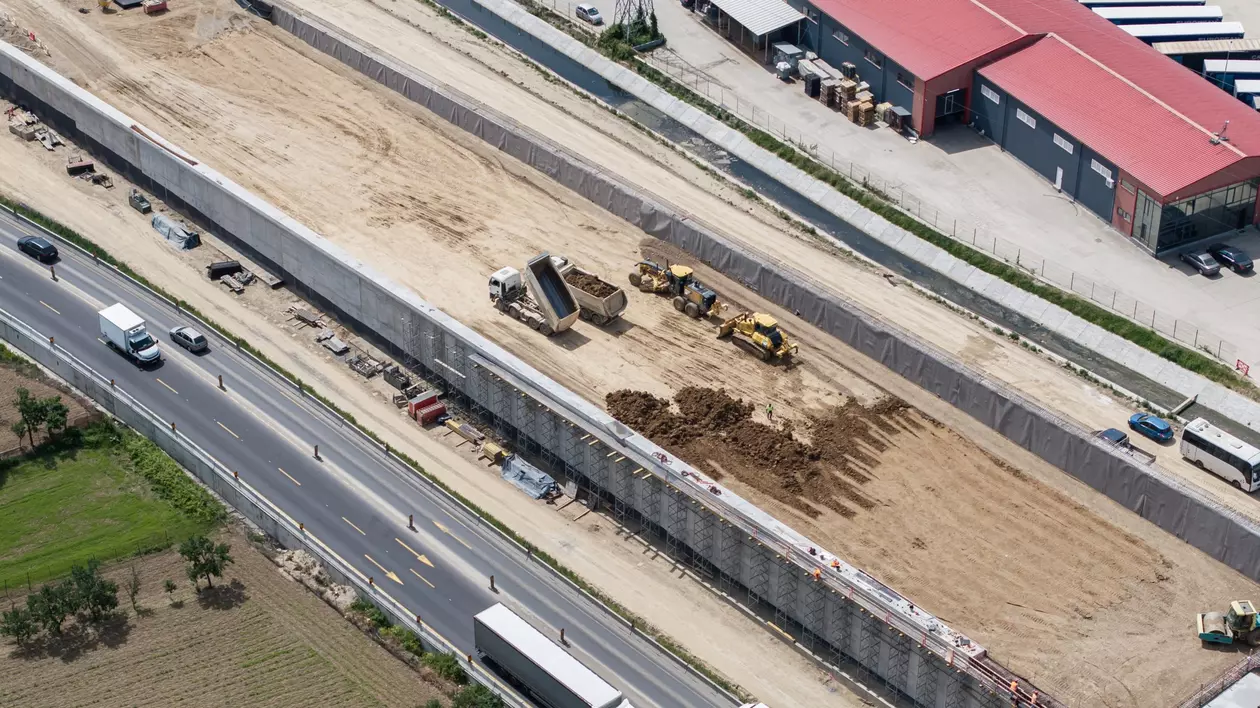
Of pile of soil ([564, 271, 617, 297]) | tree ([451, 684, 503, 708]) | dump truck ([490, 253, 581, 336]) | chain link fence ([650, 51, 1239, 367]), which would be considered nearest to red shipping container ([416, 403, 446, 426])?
dump truck ([490, 253, 581, 336])

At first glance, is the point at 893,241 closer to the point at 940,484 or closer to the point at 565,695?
the point at 940,484

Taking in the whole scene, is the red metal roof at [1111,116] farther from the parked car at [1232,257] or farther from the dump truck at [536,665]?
the dump truck at [536,665]

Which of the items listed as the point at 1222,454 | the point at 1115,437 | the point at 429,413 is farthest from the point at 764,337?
the point at 1222,454

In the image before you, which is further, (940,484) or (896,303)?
(896,303)

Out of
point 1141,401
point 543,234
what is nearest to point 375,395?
point 543,234

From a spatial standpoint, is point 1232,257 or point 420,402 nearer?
point 420,402

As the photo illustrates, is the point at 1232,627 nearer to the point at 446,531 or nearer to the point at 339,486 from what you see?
the point at 446,531
